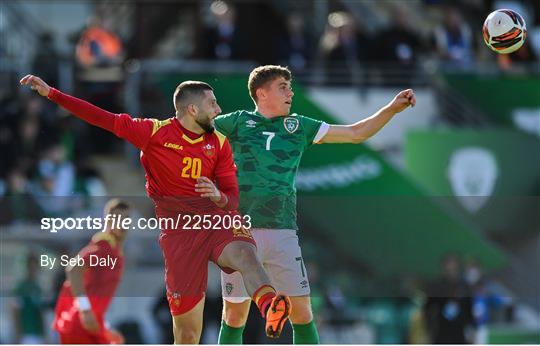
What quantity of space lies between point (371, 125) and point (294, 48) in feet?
29.5

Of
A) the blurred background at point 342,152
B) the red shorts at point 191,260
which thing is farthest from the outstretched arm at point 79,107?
the blurred background at point 342,152

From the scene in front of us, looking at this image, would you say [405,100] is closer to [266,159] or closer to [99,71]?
[266,159]

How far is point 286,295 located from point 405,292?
5.69 meters

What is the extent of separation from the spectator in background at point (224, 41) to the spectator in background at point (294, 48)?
489 mm

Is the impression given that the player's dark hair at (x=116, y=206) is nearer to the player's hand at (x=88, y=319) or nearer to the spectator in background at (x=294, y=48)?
the player's hand at (x=88, y=319)

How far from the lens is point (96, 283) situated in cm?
1362

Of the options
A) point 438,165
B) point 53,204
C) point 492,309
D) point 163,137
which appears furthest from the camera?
point 438,165

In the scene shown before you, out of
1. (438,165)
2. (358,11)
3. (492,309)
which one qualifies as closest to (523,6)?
(358,11)

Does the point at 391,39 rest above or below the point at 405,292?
above

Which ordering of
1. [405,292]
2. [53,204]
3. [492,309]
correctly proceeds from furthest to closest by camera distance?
1. [492,309]
2. [405,292]
3. [53,204]

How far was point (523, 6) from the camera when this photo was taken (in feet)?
78.1

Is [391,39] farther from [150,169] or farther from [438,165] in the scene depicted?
[150,169]

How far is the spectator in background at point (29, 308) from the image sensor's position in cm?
1550

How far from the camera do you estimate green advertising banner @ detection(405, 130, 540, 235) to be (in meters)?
20.8
